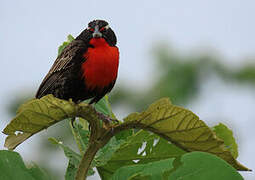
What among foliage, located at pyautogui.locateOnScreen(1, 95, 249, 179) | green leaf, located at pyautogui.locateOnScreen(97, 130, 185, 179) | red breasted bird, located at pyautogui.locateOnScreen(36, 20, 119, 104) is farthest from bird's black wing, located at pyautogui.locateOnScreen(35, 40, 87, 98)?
foliage, located at pyautogui.locateOnScreen(1, 95, 249, 179)

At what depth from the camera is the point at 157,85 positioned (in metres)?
12.5

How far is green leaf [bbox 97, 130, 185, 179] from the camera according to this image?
1796mm

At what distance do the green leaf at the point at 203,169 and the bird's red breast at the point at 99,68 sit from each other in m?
1.57

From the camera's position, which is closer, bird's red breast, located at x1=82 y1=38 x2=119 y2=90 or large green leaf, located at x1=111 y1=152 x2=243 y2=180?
large green leaf, located at x1=111 y1=152 x2=243 y2=180

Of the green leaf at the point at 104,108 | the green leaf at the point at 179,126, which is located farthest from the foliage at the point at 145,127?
the green leaf at the point at 104,108

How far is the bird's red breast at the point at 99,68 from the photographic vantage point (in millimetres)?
3043

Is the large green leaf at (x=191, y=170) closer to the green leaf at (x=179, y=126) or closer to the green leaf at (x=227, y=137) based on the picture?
the green leaf at (x=179, y=126)

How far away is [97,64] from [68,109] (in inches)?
61.1

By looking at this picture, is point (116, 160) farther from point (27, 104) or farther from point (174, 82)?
point (174, 82)

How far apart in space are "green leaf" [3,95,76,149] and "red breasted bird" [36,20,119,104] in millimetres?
1381

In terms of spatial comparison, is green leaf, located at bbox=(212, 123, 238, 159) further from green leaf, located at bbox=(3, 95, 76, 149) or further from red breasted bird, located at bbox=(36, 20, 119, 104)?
red breasted bird, located at bbox=(36, 20, 119, 104)

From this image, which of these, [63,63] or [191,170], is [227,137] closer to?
[191,170]

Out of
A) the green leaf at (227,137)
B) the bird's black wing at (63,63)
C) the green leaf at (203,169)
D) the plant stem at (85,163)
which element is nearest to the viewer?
the green leaf at (203,169)

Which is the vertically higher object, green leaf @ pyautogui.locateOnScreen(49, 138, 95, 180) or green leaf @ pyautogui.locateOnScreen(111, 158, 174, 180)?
green leaf @ pyautogui.locateOnScreen(111, 158, 174, 180)
